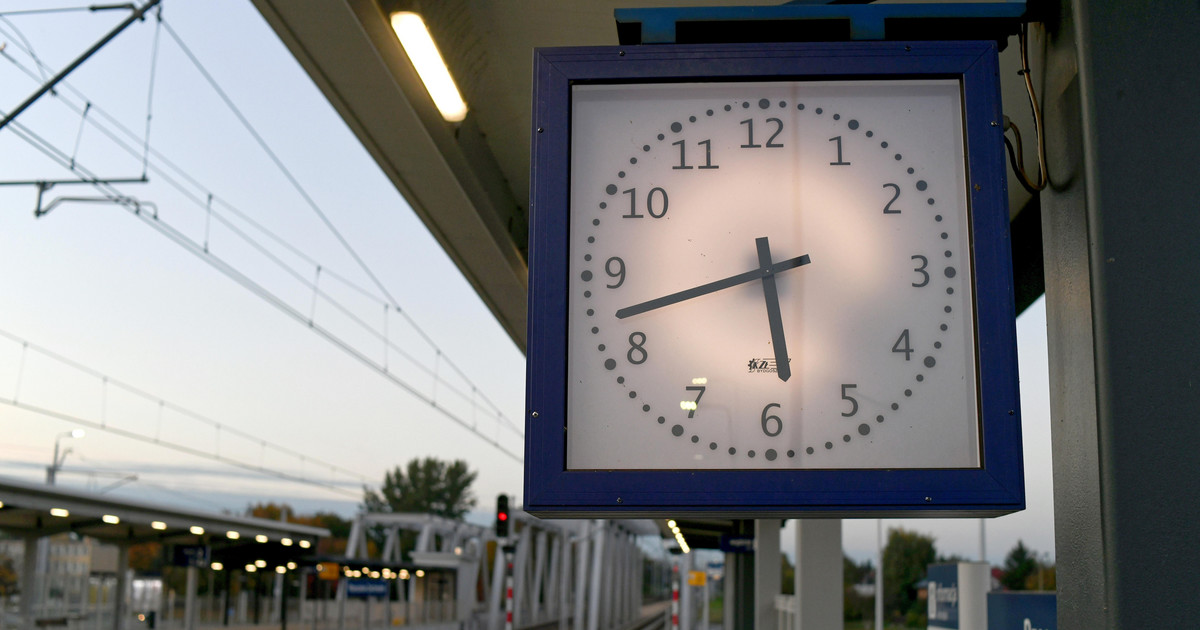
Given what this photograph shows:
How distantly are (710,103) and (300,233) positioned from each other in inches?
786

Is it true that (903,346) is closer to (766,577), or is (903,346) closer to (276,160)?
(766,577)

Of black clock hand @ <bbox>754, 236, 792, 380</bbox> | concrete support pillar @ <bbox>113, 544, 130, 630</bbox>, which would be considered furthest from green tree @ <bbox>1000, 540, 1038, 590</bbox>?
black clock hand @ <bbox>754, 236, 792, 380</bbox>

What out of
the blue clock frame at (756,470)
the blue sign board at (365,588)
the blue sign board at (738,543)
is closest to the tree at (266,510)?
the blue sign board at (365,588)

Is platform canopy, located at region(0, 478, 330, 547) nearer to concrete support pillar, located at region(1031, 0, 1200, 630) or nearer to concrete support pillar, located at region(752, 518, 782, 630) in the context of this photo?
concrete support pillar, located at region(752, 518, 782, 630)

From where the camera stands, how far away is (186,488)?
57.1 m

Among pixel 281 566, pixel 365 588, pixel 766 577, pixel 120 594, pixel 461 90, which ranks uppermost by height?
pixel 461 90

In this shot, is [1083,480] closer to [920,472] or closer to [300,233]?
[920,472]

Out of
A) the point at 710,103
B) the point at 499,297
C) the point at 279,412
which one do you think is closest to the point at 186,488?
the point at 279,412

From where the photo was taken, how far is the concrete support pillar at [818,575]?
27.5ft

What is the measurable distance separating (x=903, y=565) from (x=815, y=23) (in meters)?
56.6

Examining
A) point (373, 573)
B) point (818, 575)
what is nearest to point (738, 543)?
point (818, 575)

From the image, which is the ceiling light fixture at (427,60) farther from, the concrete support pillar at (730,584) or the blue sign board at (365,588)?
the blue sign board at (365,588)

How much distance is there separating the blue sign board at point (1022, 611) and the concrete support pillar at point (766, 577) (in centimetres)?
818

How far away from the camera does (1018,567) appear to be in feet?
183
